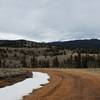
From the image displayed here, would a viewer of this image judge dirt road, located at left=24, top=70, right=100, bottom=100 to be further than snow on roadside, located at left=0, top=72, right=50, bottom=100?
No

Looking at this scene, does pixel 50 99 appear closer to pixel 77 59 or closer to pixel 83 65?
pixel 83 65

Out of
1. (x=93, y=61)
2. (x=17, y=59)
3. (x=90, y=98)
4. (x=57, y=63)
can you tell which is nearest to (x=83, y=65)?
(x=93, y=61)

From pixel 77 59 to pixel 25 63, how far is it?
1195 inches

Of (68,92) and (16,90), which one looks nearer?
(68,92)

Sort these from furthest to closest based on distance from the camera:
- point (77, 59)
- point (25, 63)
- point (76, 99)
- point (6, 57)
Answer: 1. point (6, 57)
2. point (25, 63)
3. point (77, 59)
4. point (76, 99)

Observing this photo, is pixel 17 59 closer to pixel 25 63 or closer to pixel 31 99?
pixel 25 63

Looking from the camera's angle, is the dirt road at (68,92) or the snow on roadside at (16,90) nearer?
the dirt road at (68,92)

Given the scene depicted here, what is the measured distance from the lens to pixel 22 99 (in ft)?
52.6

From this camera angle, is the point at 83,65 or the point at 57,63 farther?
the point at 57,63

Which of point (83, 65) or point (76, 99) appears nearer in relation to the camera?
point (76, 99)

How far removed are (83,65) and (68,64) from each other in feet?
59.2

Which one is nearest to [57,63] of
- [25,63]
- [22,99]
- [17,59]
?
[25,63]

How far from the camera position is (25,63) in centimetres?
17612

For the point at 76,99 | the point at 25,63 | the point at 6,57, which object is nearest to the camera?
the point at 76,99
